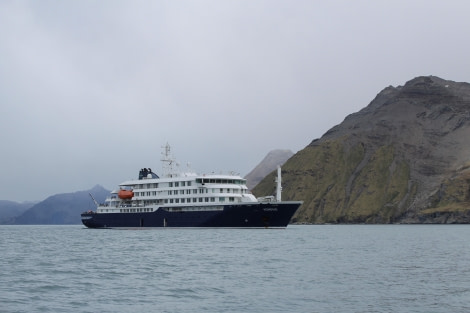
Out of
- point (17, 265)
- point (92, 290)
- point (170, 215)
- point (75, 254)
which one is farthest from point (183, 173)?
point (92, 290)

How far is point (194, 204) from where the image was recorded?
113312 millimetres

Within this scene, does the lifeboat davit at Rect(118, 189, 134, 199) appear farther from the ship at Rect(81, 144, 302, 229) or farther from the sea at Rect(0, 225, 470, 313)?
the sea at Rect(0, 225, 470, 313)

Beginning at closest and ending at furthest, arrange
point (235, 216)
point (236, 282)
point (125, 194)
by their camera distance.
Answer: point (236, 282), point (235, 216), point (125, 194)

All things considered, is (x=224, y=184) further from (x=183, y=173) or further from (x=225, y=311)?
(x=225, y=311)

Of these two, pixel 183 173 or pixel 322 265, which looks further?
pixel 183 173

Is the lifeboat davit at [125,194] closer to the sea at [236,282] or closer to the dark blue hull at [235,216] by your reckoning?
the dark blue hull at [235,216]

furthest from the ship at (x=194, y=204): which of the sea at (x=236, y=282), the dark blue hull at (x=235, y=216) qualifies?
the sea at (x=236, y=282)

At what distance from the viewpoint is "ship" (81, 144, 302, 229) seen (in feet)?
358

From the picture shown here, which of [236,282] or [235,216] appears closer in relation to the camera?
[236,282]

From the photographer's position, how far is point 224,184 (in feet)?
368

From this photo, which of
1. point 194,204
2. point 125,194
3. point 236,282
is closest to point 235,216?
point 194,204

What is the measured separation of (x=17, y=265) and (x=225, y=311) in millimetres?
26890

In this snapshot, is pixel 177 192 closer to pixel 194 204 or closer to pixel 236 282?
pixel 194 204

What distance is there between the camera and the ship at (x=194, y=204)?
109125 mm
